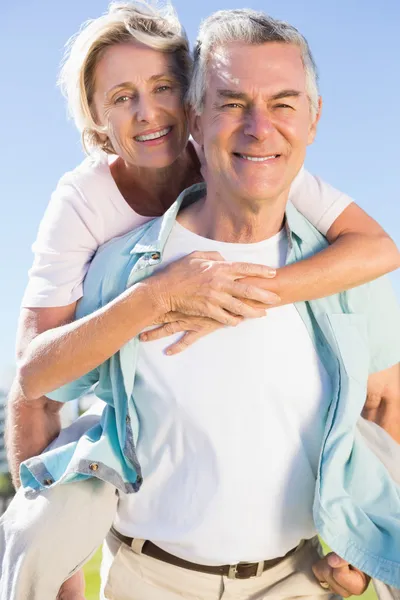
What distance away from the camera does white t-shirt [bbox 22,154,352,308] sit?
7.65 ft

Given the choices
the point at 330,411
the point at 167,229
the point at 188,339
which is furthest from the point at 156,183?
the point at 330,411

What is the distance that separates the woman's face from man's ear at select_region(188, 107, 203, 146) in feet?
0.61

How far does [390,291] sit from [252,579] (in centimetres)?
92

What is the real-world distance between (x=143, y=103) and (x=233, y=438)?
1.09m

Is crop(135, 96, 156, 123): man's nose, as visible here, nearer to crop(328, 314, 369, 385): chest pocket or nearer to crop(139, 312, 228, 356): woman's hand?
crop(139, 312, 228, 356): woman's hand

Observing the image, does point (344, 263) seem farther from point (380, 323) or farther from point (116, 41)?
point (116, 41)

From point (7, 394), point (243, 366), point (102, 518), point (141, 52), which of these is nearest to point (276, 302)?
point (243, 366)

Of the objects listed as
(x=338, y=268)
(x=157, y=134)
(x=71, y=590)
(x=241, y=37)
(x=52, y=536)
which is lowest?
(x=71, y=590)

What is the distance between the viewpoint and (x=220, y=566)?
7.17 ft

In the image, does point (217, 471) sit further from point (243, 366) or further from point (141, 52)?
point (141, 52)

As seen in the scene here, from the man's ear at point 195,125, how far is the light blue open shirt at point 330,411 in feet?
0.58

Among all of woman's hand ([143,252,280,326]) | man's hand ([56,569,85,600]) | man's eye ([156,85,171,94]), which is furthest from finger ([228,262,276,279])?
man's hand ([56,569,85,600])

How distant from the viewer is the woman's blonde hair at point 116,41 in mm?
2514

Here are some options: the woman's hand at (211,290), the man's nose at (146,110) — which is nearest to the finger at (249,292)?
the woman's hand at (211,290)
